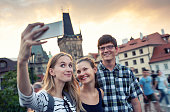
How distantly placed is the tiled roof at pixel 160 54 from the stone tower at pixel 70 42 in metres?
26.2

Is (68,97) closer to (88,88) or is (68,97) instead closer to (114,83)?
(88,88)

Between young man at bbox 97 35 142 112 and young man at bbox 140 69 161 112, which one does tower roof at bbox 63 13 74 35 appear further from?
young man at bbox 97 35 142 112

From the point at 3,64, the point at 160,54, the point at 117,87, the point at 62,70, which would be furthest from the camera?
the point at 3,64

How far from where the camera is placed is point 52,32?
1.16 m

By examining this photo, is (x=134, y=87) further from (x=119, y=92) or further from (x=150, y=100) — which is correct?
(x=150, y=100)

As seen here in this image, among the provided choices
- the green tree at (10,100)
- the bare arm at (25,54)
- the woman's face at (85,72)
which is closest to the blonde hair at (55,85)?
the woman's face at (85,72)

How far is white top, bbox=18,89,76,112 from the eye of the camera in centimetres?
135

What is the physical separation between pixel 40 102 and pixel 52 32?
0.75 m

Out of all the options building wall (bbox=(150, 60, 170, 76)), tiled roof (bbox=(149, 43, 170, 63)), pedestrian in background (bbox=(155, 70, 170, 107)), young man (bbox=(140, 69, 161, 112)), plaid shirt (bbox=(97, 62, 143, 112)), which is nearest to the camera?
plaid shirt (bbox=(97, 62, 143, 112))

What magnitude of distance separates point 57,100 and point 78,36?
2193 inches

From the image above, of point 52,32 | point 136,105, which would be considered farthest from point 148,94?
point 52,32

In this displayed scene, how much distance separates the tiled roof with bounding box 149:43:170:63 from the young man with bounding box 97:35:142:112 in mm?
32830

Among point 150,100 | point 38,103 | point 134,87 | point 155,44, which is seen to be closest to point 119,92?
point 134,87

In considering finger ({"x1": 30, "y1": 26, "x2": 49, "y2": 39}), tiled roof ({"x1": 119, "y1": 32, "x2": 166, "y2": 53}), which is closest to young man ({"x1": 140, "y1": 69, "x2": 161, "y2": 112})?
finger ({"x1": 30, "y1": 26, "x2": 49, "y2": 39})
